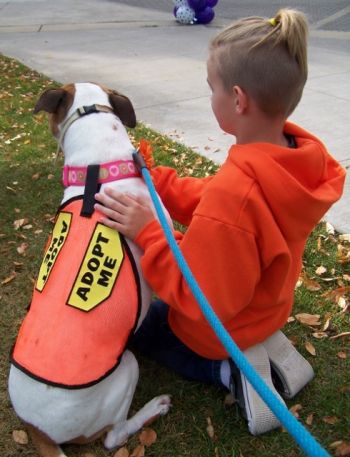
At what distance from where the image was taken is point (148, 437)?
2445 millimetres

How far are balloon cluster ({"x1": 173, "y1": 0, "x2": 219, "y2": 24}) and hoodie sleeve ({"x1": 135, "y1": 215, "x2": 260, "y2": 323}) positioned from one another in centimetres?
1126

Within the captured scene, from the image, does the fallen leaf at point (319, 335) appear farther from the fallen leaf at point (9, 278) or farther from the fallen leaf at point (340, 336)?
the fallen leaf at point (9, 278)

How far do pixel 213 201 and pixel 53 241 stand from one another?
77 cm

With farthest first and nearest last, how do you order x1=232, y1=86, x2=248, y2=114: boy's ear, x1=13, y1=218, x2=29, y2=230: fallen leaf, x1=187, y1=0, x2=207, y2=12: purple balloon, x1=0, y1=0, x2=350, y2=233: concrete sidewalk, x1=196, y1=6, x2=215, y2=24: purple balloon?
1. x1=196, y1=6, x2=215, y2=24: purple balloon
2. x1=187, y1=0, x2=207, y2=12: purple balloon
3. x1=0, y1=0, x2=350, y2=233: concrete sidewalk
4. x1=13, y1=218, x2=29, y2=230: fallen leaf
5. x1=232, y1=86, x2=248, y2=114: boy's ear

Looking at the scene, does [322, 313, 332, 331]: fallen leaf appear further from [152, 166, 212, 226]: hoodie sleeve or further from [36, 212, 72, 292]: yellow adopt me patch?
[36, 212, 72, 292]: yellow adopt me patch

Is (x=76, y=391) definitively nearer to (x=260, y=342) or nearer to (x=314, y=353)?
(x=260, y=342)

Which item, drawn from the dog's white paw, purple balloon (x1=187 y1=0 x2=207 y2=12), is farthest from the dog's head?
purple balloon (x1=187 y1=0 x2=207 y2=12)

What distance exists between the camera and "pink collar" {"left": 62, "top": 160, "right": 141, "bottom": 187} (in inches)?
89.9

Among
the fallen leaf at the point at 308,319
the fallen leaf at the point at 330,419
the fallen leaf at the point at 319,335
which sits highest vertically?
the fallen leaf at the point at 330,419

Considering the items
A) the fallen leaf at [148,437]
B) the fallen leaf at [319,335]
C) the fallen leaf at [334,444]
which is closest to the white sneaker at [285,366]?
the fallen leaf at [334,444]

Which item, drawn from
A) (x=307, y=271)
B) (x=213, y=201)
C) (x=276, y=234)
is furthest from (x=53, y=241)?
(x=307, y=271)

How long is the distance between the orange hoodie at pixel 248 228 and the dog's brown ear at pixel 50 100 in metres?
0.81

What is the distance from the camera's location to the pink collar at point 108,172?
7.49 feet

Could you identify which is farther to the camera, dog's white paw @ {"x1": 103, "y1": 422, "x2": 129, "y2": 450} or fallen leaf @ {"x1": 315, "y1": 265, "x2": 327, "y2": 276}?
fallen leaf @ {"x1": 315, "y1": 265, "x2": 327, "y2": 276}
